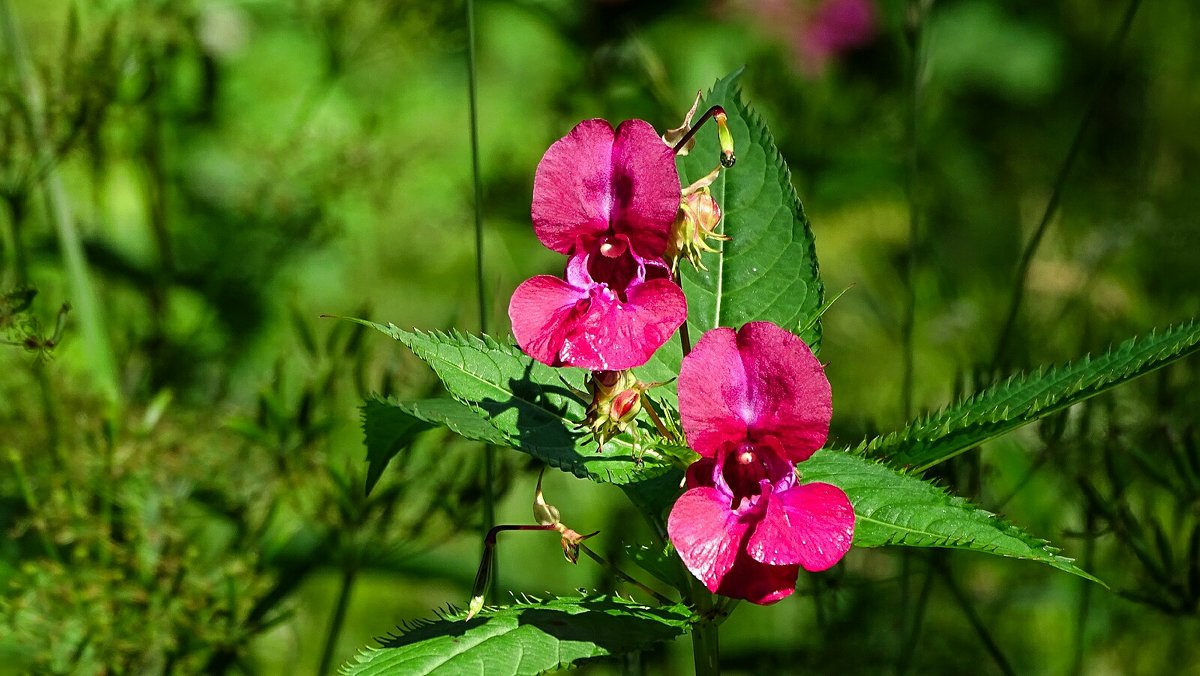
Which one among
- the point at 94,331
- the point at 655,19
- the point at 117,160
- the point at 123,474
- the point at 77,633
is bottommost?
the point at 77,633

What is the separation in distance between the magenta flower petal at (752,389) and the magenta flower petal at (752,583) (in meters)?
0.08

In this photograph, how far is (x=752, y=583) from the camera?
837 millimetres

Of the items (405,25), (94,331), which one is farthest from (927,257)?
(94,331)

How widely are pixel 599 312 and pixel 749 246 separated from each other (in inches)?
9.0

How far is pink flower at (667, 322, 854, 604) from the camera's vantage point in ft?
2.69

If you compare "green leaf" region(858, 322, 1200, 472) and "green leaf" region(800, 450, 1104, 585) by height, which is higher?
"green leaf" region(858, 322, 1200, 472)

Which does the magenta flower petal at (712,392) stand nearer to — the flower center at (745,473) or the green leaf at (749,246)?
the flower center at (745,473)

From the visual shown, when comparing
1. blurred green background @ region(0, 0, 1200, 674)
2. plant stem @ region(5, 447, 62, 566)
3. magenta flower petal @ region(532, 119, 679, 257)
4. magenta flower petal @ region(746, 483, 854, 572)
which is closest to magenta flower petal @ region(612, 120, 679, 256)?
magenta flower petal @ region(532, 119, 679, 257)

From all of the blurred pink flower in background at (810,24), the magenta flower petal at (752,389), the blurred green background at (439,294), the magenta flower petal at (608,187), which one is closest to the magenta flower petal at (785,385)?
the magenta flower petal at (752,389)

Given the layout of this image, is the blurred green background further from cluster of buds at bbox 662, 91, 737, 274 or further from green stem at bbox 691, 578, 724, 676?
cluster of buds at bbox 662, 91, 737, 274

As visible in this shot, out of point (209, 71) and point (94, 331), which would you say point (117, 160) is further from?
point (94, 331)

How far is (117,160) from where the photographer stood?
6.75ft

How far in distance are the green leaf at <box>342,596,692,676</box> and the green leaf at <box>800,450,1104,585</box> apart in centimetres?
15

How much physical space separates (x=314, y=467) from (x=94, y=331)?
1.12ft
